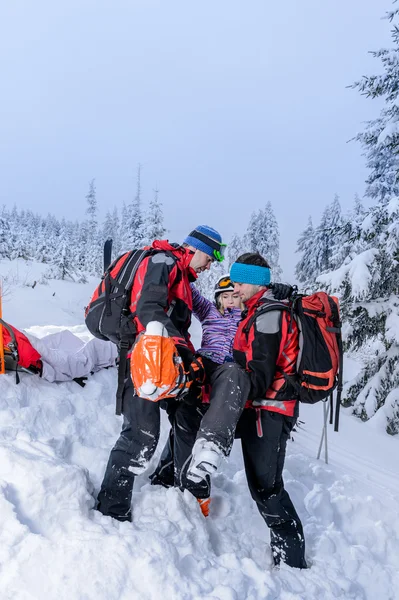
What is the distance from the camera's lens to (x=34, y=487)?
8.98 feet

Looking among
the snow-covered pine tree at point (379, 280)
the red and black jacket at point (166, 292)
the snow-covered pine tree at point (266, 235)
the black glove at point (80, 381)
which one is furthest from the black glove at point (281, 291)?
the snow-covered pine tree at point (266, 235)

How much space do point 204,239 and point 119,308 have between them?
0.99 meters

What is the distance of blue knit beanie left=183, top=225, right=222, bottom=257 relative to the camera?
11.7 feet

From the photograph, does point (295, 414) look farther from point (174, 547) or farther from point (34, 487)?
point (34, 487)

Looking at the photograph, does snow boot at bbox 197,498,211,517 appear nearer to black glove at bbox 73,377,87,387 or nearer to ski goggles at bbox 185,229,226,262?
ski goggles at bbox 185,229,226,262

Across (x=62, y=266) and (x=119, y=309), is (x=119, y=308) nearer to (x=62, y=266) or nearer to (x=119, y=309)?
(x=119, y=309)

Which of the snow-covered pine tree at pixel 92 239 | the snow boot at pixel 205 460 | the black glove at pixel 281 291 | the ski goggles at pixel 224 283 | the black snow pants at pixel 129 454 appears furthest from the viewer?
the snow-covered pine tree at pixel 92 239

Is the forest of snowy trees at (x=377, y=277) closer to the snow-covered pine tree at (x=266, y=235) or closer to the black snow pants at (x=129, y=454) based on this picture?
the black snow pants at (x=129, y=454)

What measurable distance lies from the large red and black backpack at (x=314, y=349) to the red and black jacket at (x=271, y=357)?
0.16 ft

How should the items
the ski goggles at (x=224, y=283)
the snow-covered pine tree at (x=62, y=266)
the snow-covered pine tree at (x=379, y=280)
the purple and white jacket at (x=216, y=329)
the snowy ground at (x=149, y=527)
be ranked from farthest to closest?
the snow-covered pine tree at (x=62, y=266) < the snow-covered pine tree at (x=379, y=280) < the ski goggles at (x=224, y=283) < the purple and white jacket at (x=216, y=329) < the snowy ground at (x=149, y=527)

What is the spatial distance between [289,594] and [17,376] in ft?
11.7

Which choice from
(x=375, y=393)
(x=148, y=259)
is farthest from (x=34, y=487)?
(x=375, y=393)

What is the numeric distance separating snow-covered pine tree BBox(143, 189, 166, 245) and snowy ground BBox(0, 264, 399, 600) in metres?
30.4

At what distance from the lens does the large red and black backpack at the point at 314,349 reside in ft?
10.5
